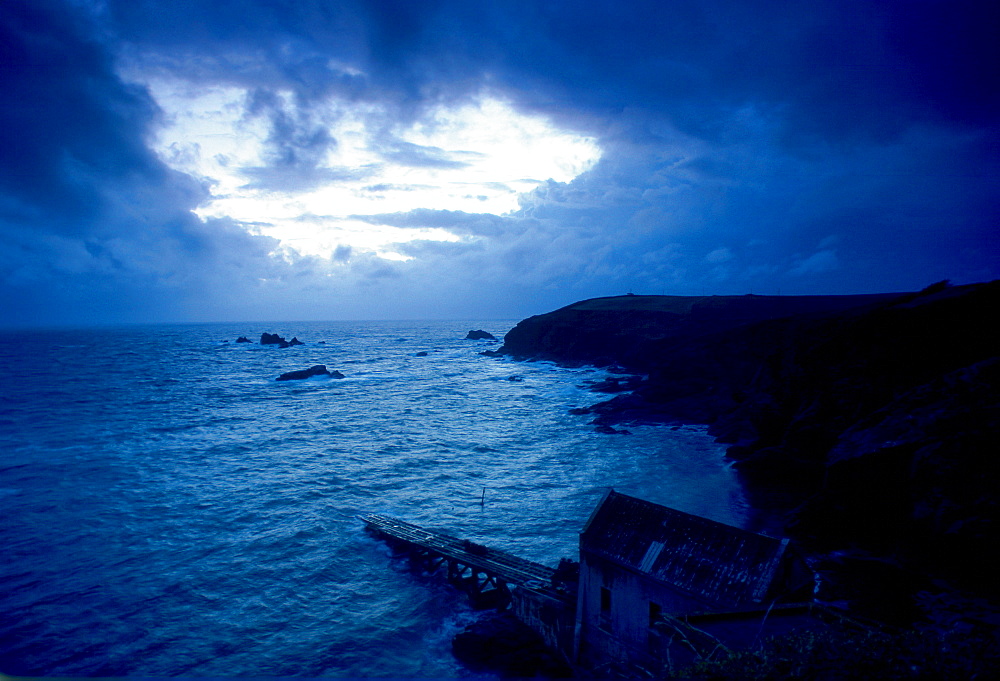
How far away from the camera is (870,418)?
25281mm

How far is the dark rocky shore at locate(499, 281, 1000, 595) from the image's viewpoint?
58.9 ft

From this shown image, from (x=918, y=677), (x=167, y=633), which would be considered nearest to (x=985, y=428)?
(x=918, y=677)

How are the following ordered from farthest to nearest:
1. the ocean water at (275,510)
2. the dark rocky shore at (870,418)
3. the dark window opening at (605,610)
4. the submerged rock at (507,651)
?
the ocean water at (275,510), the dark rocky shore at (870,418), the submerged rock at (507,651), the dark window opening at (605,610)

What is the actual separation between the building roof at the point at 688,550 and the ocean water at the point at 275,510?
7.05 m

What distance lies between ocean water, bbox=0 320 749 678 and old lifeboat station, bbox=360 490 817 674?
3954 mm

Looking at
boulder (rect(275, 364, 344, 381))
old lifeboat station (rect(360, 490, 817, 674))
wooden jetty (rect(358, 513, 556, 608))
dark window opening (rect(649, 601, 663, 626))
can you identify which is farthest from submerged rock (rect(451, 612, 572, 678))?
boulder (rect(275, 364, 344, 381))

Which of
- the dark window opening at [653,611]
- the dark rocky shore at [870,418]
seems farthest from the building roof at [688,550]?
the dark rocky shore at [870,418]

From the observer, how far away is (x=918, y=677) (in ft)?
15.4

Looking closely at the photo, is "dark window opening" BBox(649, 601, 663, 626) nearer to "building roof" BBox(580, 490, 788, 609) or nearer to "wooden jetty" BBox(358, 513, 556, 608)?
"building roof" BBox(580, 490, 788, 609)

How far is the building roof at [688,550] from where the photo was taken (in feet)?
39.2

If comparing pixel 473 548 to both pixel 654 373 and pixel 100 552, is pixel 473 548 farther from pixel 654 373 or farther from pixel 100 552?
pixel 654 373

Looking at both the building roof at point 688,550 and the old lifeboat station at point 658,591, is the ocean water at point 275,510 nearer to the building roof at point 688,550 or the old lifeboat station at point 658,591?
the old lifeboat station at point 658,591

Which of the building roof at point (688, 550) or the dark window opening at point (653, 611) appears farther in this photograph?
the dark window opening at point (653, 611)

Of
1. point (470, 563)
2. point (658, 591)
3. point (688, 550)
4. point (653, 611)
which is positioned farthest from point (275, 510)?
point (688, 550)
